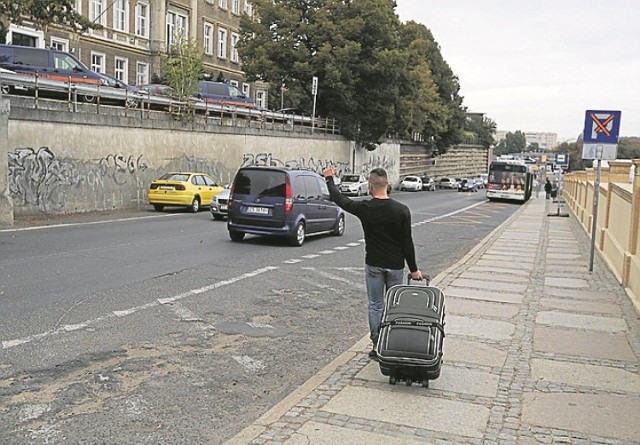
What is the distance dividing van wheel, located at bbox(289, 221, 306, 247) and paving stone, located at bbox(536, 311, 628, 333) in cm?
771

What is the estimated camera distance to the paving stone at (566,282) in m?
12.3

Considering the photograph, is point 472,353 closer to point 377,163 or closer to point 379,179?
point 379,179

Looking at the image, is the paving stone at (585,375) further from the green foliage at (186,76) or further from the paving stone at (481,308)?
the green foliage at (186,76)

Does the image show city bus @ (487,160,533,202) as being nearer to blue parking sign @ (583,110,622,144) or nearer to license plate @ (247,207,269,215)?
license plate @ (247,207,269,215)

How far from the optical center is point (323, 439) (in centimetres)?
487

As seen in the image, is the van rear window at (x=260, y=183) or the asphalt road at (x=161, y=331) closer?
the asphalt road at (x=161, y=331)

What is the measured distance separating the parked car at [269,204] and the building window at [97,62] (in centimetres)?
3027

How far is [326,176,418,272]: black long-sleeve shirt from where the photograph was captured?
6.65 meters

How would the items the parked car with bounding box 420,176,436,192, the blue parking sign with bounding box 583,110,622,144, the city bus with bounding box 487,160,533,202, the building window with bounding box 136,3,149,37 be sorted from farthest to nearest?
the parked car with bounding box 420,176,436,192
the city bus with bounding box 487,160,533,202
the building window with bounding box 136,3,149,37
the blue parking sign with bounding box 583,110,622,144

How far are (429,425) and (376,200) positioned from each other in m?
2.25

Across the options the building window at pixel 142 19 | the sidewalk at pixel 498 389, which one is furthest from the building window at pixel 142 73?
the sidewalk at pixel 498 389

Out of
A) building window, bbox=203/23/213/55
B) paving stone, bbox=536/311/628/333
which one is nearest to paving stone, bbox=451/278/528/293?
paving stone, bbox=536/311/628/333

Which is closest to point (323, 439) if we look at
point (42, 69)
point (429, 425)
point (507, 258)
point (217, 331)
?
point (429, 425)

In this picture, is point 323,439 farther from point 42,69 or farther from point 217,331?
point 42,69
